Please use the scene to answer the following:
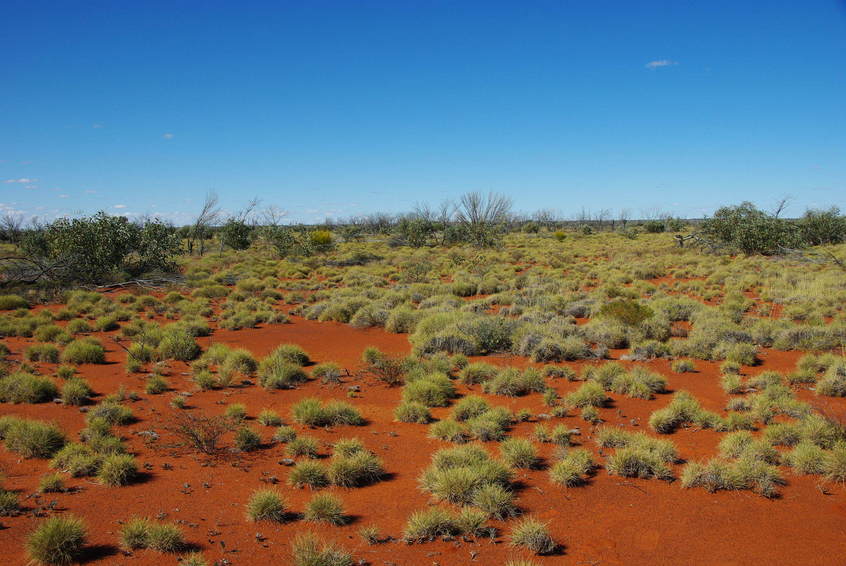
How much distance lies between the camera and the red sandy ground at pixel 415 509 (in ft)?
16.8

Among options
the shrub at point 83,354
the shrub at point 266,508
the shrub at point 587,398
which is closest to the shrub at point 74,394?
the shrub at point 83,354

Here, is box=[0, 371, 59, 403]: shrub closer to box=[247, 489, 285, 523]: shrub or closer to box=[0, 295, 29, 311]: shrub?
box=[247, 489, 285, 523]: shrub

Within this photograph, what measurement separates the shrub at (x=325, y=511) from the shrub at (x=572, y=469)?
9.36 feet

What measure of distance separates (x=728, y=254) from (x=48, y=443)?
38039mm

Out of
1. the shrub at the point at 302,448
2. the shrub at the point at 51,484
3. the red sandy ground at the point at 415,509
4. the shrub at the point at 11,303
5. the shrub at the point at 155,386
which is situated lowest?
the red sandy ground at the point at 415,509

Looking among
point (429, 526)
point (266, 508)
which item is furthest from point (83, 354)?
point (429, 526)

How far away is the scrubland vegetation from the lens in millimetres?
5734

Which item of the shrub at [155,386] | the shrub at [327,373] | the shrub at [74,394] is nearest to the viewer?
the shrub at [74,394]

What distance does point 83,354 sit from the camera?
1232 cm

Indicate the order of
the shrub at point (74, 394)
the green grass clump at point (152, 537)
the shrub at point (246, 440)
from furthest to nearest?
1. the shrub at point (74, 394)
2. the shrub at point (246, 440)
3. the green grass clump at point (152, 537)

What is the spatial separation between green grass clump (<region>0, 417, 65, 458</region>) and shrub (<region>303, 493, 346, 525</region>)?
14.0ft

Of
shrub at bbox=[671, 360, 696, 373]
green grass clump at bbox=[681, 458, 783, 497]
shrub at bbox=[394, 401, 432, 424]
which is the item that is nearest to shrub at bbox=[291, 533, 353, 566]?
shrub at bbox=[394, 401, 432, 424]

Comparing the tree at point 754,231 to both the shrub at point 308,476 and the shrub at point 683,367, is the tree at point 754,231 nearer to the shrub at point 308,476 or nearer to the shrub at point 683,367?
the shrub at point 683,367

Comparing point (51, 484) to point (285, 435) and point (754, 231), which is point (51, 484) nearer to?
point (285, 435)
